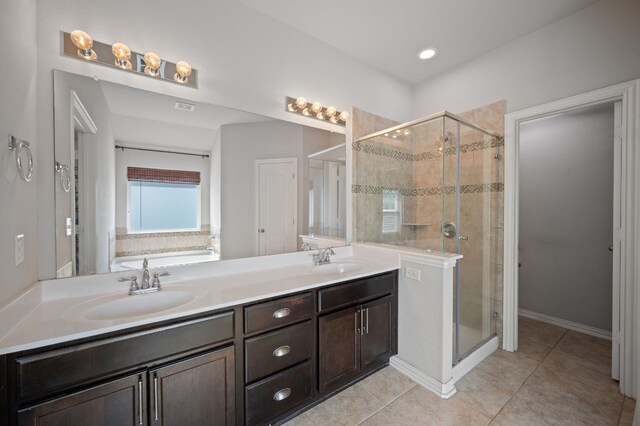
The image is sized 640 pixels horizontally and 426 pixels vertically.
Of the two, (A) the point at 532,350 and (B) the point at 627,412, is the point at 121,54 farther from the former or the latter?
(A) the point at 532,350

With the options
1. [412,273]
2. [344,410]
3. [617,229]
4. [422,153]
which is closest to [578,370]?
[617,229]

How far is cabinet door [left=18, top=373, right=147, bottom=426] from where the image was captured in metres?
0.95

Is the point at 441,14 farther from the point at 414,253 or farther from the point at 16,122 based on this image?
the point at 16,122

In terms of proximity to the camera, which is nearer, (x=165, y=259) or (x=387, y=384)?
(x=165, y=259)

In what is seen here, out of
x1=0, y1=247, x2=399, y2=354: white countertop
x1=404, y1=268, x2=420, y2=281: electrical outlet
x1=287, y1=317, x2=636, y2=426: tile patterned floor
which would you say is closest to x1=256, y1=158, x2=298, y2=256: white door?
x1=0, y1=247, x2=399, y2=354: white countertop

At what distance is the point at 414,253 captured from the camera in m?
2.07

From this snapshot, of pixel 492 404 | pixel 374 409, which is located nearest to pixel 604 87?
pixel 492 404

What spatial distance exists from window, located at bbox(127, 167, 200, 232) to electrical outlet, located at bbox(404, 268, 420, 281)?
5.27 feet

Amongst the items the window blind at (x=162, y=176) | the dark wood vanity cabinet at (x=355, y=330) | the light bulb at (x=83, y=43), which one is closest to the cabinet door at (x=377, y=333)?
the dark wood vanity cabinet at (x=355, y=330)

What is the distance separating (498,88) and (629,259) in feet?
5.58

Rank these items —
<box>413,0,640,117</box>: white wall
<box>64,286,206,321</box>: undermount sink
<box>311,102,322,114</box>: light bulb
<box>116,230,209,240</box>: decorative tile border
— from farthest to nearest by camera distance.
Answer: <box>311,102,322,114</box>: light bulb → <box>413,0,640,117</box>: white wall → <box>116,230,209,240</box>: decorative tile border → <box>64,286,206,321</box>: undermount sink

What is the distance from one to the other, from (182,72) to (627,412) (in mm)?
3513

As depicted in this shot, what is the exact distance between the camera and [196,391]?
125 centimetres

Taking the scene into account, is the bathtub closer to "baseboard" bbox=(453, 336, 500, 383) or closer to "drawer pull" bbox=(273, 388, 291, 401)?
"drawer pull" bbox=(273, 388, 291, 401)
